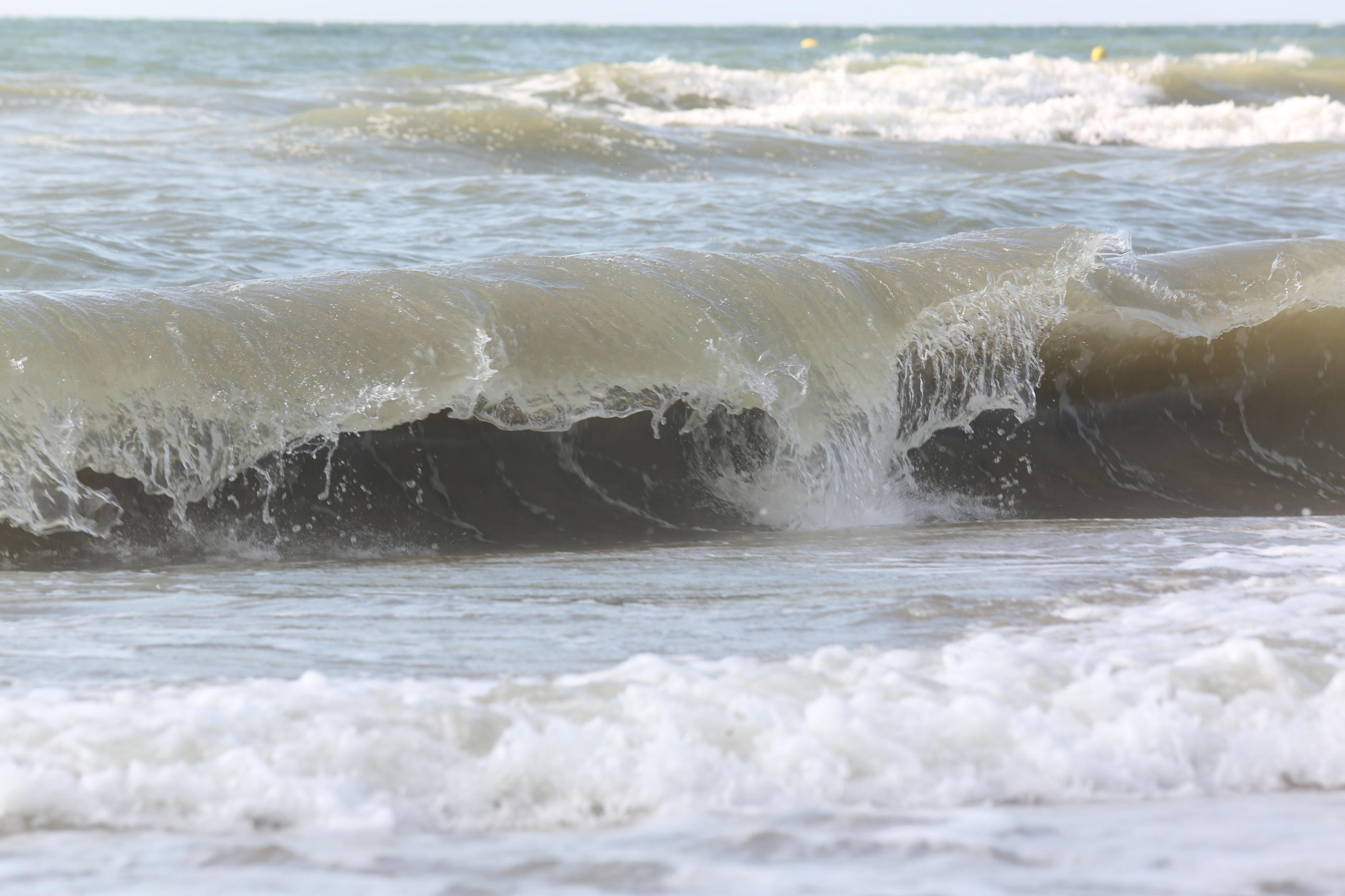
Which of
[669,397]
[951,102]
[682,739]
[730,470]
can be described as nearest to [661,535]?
[730,470]

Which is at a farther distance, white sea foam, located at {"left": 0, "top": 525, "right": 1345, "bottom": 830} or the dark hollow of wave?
the dark hollow of wave

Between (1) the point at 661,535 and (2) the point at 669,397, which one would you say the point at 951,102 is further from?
(1) the point at 661,535

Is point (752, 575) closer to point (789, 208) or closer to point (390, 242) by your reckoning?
point (390, 242)

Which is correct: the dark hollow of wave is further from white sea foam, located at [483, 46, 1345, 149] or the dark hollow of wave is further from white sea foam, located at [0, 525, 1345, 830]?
white sea foam, located at [483, 46, 1345, 149]

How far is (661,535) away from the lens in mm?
3527

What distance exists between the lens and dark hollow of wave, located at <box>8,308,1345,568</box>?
10.4 feet

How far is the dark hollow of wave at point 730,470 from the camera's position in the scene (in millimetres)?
3172

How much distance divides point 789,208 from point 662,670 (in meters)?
4.96

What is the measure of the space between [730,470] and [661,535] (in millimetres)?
306

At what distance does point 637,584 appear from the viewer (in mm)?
2684

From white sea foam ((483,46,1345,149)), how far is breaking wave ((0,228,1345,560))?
23.9 feet

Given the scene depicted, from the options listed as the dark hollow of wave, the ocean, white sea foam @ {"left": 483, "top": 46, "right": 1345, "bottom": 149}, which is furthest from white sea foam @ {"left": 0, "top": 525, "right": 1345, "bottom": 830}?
white sea foam @ {"left": 483, "top": 46, "right": 1345, "bottom": 149}

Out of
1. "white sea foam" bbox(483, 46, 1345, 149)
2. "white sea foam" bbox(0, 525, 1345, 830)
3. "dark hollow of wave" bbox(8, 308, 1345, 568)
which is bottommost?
"white sea foam" bbox(0, 525, 1345, 830)

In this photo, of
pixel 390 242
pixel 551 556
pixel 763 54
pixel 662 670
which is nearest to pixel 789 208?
pixel 390 242
